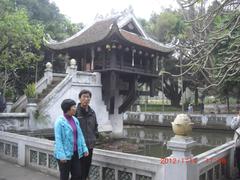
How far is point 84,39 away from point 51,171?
12.6m

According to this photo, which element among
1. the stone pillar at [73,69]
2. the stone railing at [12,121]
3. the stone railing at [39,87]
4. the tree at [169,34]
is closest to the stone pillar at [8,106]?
the stone railing at [39,87]

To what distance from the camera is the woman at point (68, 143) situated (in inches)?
163

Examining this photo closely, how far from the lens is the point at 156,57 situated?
19.6 meters

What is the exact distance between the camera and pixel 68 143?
418cm

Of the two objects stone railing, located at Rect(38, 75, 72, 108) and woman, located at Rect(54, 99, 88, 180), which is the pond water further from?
woman, located at Rect(54, 99, 88, 180)

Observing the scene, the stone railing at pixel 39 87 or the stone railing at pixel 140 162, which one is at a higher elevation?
the stone railing at pixel 39 87

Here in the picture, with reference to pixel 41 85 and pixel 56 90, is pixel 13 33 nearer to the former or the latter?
pixel 41 85

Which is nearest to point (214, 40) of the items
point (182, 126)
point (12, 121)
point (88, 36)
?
point (182, 126)

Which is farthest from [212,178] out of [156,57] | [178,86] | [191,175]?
[178,86]

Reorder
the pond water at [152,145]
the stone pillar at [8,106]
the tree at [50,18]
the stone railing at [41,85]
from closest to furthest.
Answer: the stone pillar at [8,106] < the pond water at [152,145] < the stone railing at [41,85] < the tree at [50,18]

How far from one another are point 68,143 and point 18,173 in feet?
8.49

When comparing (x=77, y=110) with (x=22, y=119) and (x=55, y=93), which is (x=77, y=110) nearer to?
(x=22, y=119)

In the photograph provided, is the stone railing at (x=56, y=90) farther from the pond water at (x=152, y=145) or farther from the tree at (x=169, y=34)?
the tree at (x=169, y=34)

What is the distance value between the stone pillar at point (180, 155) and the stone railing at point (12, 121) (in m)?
8.35
